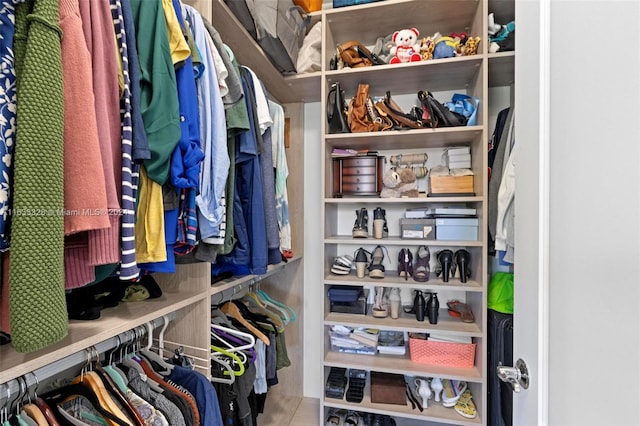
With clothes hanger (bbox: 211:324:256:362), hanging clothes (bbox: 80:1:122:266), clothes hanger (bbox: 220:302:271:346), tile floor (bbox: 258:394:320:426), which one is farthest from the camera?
tile floor (bbox: 258:394:320:426)

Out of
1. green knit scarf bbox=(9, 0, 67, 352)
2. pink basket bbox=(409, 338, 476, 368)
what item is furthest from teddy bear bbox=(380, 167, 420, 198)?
green knit scarf bbox=(9, 0, 67, 352)

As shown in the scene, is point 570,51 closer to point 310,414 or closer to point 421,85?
point 421,85

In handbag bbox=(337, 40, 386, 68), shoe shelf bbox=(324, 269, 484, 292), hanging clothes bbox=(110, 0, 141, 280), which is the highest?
handbag bbox=(337, 40, 386, 68)

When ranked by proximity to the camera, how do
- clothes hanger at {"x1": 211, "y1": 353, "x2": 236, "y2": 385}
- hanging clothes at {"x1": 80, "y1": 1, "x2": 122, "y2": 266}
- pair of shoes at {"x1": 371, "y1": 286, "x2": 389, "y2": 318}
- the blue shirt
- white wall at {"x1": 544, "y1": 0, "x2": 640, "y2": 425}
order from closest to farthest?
white wall at {"x1": 544, "y1": 0, "x2": 640, "y2": 425}
hanging clothes at {"x1": 80, "y1": 1, "x2": 122, "y2": 266}
the blue shirt
clothes hanger at {"x1": 211, "y1": 353, "x2": 236, "y2": 385}
pair of shoes at {"x1": 371, "y1": 286, "x2": 389, "y2": 318}

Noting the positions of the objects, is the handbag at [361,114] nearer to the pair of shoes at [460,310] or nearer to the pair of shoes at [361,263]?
the pair of shoes at [361,263]

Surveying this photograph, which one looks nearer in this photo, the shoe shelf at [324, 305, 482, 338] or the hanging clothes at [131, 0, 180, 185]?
the hanging clothes at [131, 0, 180, 185]

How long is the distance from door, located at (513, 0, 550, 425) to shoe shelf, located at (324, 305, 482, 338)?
84 cm

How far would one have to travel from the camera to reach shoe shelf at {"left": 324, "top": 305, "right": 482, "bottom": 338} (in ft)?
4.85

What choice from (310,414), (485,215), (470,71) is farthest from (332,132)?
(310,414)

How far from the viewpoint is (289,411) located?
1.88 m

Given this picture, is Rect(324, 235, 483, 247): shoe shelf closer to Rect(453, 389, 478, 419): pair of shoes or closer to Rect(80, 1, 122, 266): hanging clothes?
Rect(453, 389, 478, 419): pair of shoes

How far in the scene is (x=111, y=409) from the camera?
27.1 inches

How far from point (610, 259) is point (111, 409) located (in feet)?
3.17

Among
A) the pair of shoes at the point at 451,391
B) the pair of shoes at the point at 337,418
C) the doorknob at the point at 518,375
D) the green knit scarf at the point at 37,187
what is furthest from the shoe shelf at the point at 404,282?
the green knit scarf at the point at 37,187
